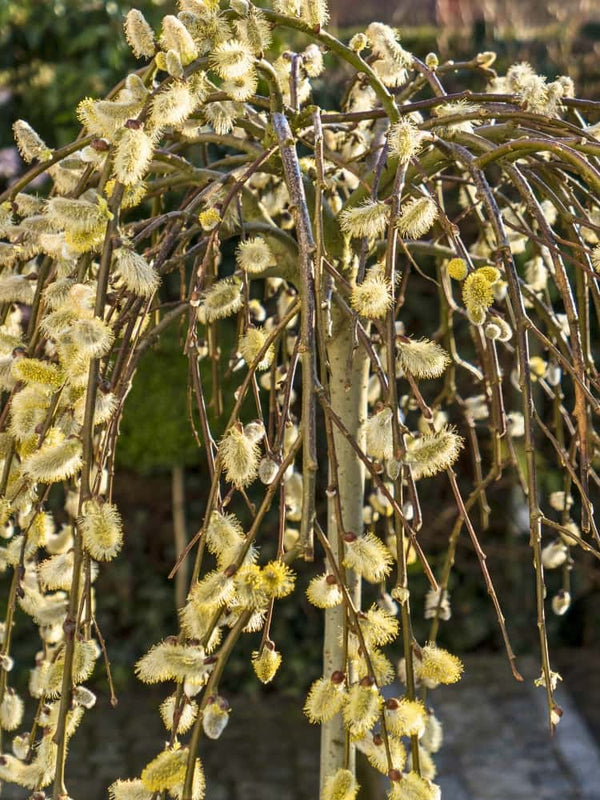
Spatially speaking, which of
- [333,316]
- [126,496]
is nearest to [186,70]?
[333,316]

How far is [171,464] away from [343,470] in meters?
1.85

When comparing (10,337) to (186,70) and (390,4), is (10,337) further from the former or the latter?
(390,4)

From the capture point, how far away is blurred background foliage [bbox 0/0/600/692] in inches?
119

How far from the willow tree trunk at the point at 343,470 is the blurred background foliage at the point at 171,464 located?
5.19 ft

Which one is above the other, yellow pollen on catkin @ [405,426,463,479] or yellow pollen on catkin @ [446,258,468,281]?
yellow pollen on catkin @ [446,258,468,281]

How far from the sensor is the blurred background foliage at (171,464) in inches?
119

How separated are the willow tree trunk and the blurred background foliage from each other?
1.58m

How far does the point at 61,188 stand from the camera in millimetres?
1194

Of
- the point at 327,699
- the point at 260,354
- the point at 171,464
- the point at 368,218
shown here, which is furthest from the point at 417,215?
the point at 171,464

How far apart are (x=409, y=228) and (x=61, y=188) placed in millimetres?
484

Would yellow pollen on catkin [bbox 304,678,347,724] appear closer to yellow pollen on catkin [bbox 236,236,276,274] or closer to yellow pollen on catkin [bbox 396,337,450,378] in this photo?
yellow pollen on catkin [bbox 396,337,450,378]

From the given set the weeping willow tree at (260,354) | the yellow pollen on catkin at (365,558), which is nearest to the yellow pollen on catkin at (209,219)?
the weeping willow tree at (260,354)

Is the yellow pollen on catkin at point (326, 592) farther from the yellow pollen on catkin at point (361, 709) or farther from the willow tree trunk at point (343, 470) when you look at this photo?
the willow tree trunk at point (343, 470)

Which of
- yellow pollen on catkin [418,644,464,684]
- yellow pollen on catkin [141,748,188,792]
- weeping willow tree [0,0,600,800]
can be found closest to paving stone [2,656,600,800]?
weeping willow tree [0,0,600,800]
